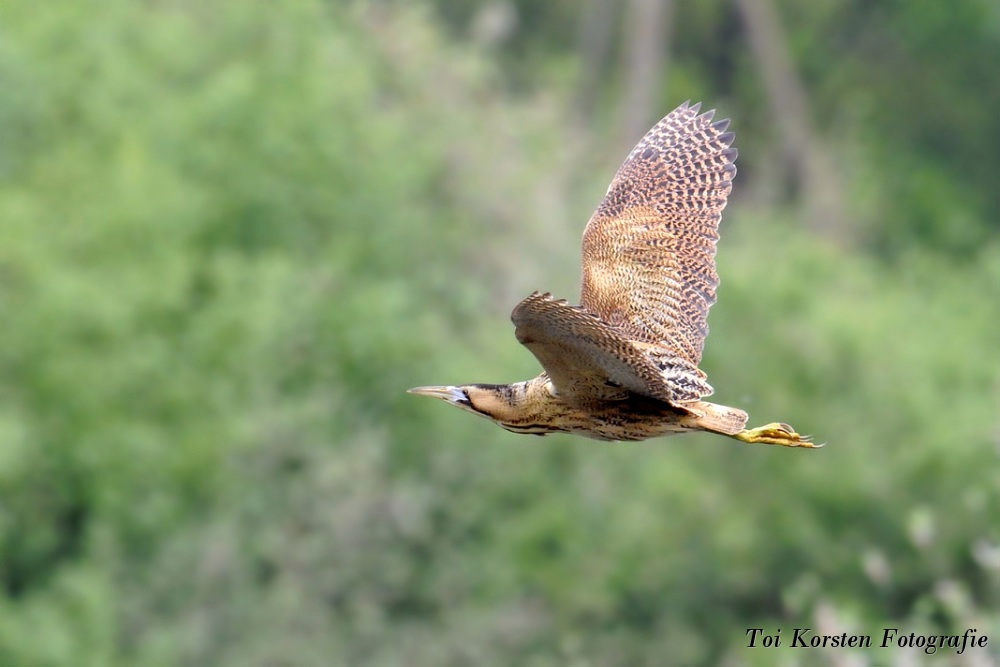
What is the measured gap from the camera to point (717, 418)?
8750mm

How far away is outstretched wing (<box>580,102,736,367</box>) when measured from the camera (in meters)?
9.77

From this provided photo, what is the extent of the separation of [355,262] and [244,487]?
7.09m

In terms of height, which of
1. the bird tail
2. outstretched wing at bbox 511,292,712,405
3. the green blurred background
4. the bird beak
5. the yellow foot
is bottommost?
the bird tail

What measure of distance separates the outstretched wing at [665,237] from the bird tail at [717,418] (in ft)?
2.43

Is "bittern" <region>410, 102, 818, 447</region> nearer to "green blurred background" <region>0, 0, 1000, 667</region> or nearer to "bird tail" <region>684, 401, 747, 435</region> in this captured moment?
"bird tail" <region>684, 401, 747, 435</region>

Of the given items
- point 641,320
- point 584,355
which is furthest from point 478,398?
point 641,320

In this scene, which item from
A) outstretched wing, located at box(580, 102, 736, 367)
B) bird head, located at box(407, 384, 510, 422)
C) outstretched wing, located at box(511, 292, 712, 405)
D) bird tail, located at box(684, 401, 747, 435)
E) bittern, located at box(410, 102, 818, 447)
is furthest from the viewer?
outstretched wing, located at box(580, 102, 736, 367)

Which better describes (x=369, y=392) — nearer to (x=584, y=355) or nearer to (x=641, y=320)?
(x=641, y=320)

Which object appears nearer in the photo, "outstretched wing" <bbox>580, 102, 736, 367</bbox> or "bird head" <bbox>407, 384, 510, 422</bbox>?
"bird head" <bbox>407, 384, 510, 422</bbox>

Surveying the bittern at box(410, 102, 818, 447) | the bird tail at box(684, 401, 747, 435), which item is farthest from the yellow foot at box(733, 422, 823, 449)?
the bird tail at box(684, 401, 747, 435)

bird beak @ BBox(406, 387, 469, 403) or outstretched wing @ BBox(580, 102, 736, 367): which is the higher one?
outstretched wing @ BBox(580, 102, 736, 367)

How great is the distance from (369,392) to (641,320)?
59.0 feet

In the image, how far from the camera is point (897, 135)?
5284 cm

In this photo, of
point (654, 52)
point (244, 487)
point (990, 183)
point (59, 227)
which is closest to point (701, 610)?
point (244, 487)
